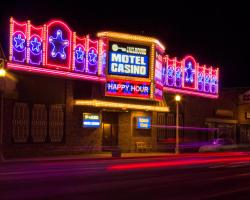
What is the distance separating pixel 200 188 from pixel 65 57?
725 inches

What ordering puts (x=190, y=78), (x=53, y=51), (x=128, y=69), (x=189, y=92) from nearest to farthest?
1. (x=53, y=51)
2. (x=128, y=69)
3. (x=189, y=92)
4. (x=190, y=78)

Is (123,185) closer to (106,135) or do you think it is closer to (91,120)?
(91,120)

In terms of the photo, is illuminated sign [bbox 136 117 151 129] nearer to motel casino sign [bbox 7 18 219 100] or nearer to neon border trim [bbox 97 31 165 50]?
motel casino sign [bbox 7 18 219 100]

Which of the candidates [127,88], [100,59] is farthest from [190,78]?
[100,59]

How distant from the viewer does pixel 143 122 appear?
135ft

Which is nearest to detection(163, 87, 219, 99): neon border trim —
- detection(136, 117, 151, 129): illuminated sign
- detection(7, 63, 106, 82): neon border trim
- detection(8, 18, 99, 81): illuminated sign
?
detection(136, 117, 151, 129): illuminated sign

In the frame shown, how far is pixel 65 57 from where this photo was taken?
33625mm


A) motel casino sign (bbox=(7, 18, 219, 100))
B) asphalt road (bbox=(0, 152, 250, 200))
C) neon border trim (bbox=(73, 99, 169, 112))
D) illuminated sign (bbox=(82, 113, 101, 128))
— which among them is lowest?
asphalt road (bbox=(0, 152, 250, 200))

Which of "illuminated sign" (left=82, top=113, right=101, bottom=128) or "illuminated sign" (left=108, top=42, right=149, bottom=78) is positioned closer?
"illuminated sign" (left=82, top=113, right=101, bottom=128)

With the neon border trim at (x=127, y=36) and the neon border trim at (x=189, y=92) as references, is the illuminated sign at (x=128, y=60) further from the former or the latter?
the neon border trim at (x=189, y=92)

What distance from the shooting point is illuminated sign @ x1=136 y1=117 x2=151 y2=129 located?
133ft

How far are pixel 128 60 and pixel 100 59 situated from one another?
238cm

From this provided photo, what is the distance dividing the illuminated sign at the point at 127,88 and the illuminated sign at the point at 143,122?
2782 millimetres

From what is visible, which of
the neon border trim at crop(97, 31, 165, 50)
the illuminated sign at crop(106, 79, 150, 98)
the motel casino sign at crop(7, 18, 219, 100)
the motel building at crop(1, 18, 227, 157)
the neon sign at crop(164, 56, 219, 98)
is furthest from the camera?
the neon sign at crop(164, 56, 219, 98)
